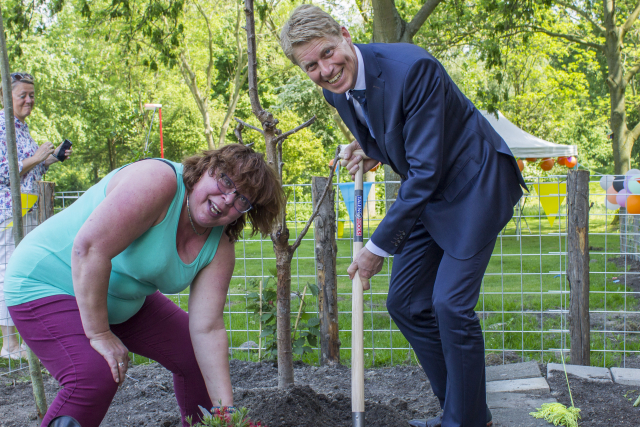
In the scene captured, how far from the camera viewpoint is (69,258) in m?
2.00

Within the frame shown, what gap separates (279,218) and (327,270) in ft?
3.89

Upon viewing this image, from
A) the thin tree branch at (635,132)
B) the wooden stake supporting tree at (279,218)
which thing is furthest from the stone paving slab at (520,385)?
the thin tree branch at (635,132)

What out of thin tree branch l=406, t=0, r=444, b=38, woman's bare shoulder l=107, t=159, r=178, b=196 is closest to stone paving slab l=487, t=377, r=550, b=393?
woman's bare shoulder l=107, t=159, r=178, b=196

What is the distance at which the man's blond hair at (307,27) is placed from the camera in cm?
194

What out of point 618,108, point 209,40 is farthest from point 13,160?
point 209,40

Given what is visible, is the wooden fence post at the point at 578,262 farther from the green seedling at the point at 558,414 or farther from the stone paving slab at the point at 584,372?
the green seedling at the point at 558,414

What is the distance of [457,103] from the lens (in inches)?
82.4

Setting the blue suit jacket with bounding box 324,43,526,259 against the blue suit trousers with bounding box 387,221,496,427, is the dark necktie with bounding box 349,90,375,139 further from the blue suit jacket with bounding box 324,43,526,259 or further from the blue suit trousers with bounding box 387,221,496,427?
the blue suit trousers with bounding box 387,221,496,427

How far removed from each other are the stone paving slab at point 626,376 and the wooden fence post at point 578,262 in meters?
0.29

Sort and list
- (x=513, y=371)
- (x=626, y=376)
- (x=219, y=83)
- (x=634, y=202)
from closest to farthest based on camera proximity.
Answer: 1. (x=626, y=376)
2. (x=513, y=371)
3. (x=634, y=202)
4. (x=219, y=83)

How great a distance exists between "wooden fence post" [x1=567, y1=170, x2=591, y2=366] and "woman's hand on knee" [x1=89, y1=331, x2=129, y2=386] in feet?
9.48

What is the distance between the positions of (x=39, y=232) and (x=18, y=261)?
0.43 ft

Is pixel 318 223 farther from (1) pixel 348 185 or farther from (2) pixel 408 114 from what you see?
(2) pixel 408 114

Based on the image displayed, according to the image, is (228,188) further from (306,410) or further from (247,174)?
(306,410)
